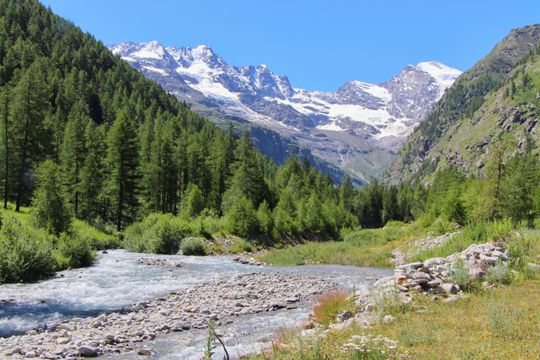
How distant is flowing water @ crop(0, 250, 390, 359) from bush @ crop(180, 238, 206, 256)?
1142 cm

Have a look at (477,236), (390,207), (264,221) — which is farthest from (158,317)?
(390,207)

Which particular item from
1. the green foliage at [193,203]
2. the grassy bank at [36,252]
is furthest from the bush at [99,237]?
the green foliage at [193,203]

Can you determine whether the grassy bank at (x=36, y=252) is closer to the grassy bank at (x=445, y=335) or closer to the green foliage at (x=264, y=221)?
the grassy bank at (x=445, y=335)

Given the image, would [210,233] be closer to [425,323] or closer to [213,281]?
[213,281]

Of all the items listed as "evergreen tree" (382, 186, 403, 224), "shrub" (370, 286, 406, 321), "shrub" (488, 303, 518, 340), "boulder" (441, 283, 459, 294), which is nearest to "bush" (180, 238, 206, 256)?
"shrub" (370, 286, 406, 321)

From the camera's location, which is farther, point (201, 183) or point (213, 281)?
point (201, 183)

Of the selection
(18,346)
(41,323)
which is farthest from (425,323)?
(41,323)

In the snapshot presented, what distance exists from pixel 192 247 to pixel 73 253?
57.6 ft

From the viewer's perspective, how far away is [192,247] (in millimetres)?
51562

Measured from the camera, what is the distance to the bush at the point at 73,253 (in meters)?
34.4

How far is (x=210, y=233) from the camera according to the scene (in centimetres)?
5875

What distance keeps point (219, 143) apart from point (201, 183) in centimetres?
1066

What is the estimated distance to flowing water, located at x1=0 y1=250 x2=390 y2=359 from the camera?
15.9 metres

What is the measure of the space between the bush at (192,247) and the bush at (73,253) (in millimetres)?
14418
